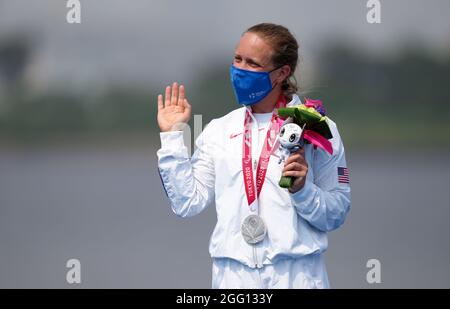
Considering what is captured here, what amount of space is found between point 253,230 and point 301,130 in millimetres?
427

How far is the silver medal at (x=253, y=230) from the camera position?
346 cm

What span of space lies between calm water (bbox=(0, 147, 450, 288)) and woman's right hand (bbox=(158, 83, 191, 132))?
276cm

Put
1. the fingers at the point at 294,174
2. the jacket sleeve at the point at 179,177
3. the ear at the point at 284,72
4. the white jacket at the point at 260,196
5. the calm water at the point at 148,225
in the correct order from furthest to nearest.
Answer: the calm water at the point at 148,225, the ear at the point at 284,72, the jacket sleeve at the point at 179,177, the white jacket at the point at 260,196, the fingers at the point at 294,174

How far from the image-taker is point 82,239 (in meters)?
8.20

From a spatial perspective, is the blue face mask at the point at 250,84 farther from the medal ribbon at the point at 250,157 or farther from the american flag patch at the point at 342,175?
the american flag patch at the point at 342,175

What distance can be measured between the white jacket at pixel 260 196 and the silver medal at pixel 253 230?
31mm

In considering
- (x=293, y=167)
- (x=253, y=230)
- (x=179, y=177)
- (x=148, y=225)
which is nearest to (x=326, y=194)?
(x=293, y=167)

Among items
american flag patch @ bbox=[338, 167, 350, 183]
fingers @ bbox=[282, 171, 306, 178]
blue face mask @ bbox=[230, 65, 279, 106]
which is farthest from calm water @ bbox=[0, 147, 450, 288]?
fingers @ bbox=[282, 171, 306, 178]

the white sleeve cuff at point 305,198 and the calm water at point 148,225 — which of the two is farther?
the calm water at point 148,225

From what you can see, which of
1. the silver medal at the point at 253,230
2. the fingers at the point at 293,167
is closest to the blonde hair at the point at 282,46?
the fingers at the point at 293,167
